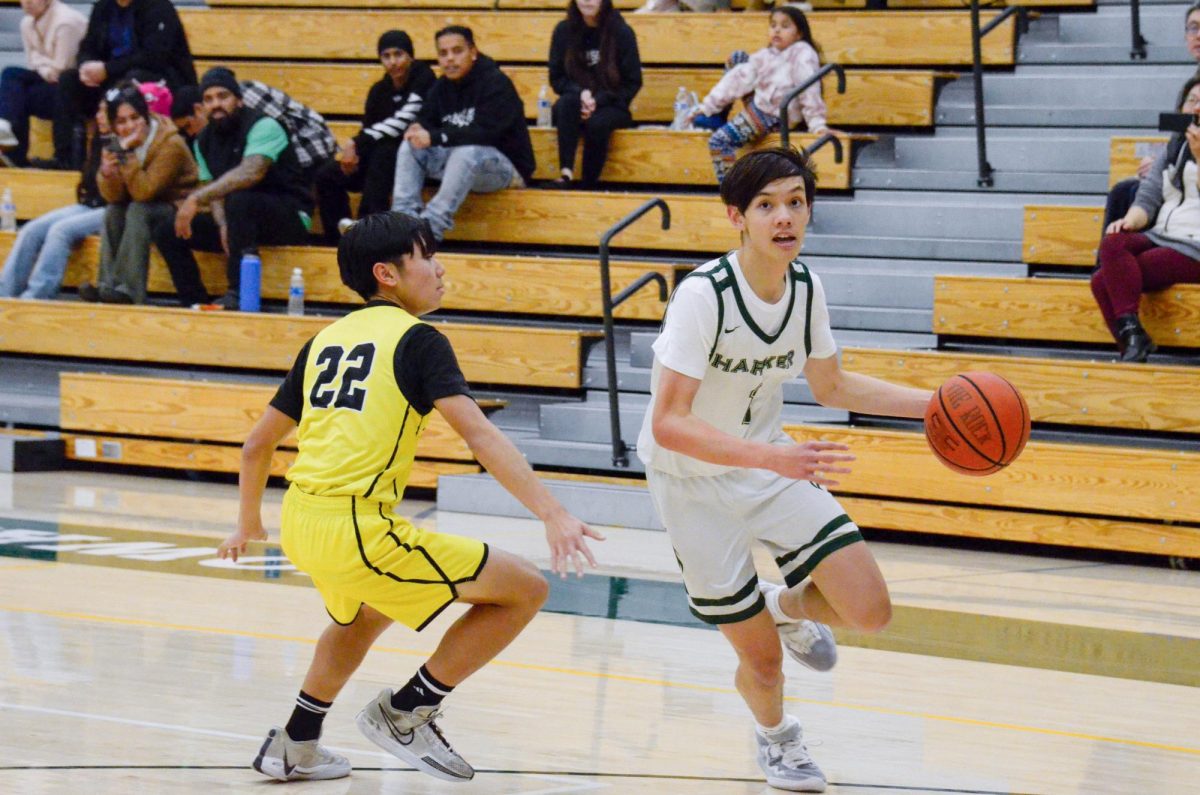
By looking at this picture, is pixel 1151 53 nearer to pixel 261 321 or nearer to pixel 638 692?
pixel 261 321

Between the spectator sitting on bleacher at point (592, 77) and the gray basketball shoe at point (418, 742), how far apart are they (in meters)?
6.81

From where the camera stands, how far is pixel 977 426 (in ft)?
13.4

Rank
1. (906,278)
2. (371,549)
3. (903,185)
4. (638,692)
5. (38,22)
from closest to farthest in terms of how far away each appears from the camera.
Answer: (371,549)
(638,692)
(906,278)
(903,185)
(38,22)

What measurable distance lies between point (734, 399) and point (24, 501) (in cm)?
542

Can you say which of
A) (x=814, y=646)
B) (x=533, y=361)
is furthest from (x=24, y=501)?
(x=814, y=646)

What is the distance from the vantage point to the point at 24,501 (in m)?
8.45

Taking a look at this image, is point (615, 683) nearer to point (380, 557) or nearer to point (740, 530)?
point (740, 530)

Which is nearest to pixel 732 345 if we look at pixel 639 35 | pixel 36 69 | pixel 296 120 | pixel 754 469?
pixel 754 469

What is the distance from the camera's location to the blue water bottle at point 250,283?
10008 millimetres

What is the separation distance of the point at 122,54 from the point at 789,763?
8818 mm

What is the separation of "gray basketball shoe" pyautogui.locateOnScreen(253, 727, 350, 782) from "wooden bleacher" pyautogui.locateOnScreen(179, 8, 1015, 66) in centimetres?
726

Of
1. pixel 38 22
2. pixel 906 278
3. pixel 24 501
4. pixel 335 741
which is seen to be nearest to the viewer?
pixel 335 741

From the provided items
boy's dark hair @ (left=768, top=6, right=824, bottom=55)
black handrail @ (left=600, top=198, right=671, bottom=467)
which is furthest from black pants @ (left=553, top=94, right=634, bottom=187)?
black handrail @ (left=600, top=198, right=671, bottom=467)

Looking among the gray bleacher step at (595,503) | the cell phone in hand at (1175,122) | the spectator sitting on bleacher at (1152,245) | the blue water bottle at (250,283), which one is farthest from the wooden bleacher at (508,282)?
the cell phone in hand at (1175,122)
